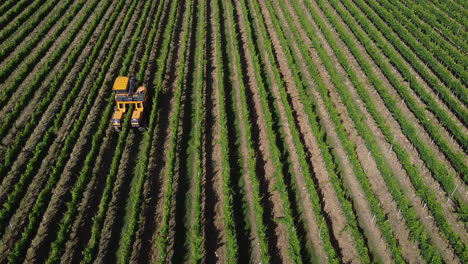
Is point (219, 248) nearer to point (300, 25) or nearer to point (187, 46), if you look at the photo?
point (187, 46)

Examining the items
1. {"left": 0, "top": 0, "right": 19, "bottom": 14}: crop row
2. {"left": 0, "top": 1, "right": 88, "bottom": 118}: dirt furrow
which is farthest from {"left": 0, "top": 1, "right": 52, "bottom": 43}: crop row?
{"left": 0, "top": 1, "right": 88, "bottom": 118}: dirt furrow

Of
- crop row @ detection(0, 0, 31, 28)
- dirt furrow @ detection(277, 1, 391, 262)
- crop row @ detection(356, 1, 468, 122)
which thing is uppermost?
crop row @ detection(356, 1, 468, 122)

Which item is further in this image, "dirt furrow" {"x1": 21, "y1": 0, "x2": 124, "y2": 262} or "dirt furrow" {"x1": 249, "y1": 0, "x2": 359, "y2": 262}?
"dirt furrow" {"x1": 249, "y1": 0, "x2": 359, "y2": 262}

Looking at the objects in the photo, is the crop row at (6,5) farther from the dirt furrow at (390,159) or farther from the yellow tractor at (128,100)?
the dirt furrow at (390,159)

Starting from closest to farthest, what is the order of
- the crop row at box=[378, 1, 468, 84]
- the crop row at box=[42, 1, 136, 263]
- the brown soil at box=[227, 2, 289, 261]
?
the crop row at box=[42, 1, 136, 263] → the brown soil at box=[227, 2, 289, 261] → the crop row at box=[378, 1, 468, 84]

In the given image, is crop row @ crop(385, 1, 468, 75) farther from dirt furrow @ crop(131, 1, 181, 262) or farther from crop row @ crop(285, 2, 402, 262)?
dirt furrow @ crop(131, 1, 181, 262)

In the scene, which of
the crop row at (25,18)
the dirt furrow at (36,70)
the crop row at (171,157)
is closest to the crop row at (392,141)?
the crop row at (171,157)
